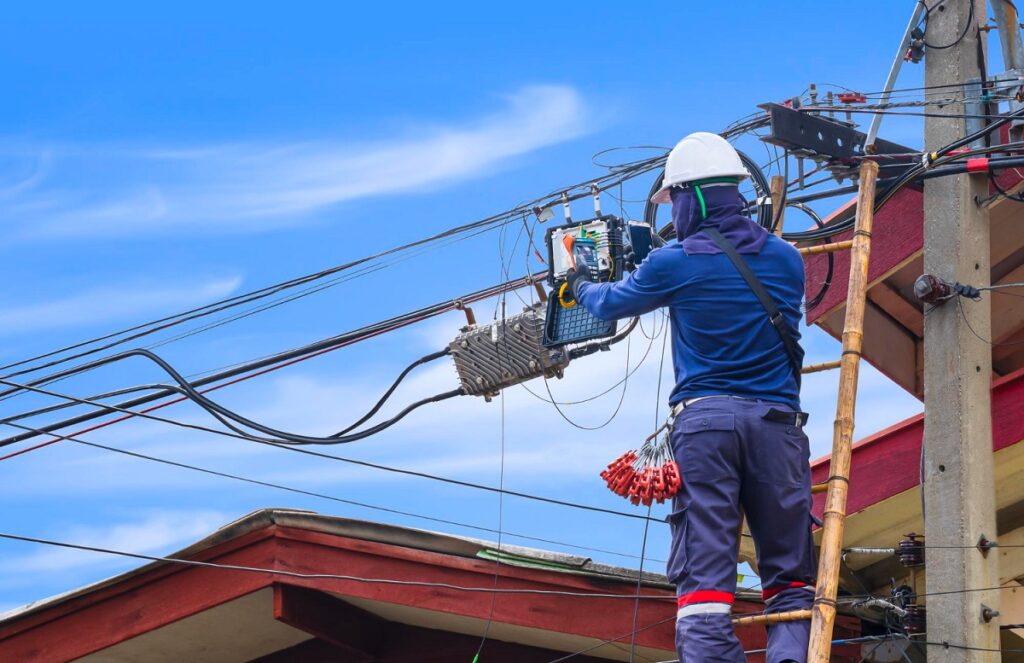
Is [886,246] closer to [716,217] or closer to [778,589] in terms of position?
[716,217]

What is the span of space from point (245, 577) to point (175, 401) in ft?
4.64

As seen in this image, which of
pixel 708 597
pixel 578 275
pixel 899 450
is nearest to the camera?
pixel 708 597

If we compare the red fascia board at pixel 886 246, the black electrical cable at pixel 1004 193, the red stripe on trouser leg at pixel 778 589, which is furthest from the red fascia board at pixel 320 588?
the black electrical cable at pixel 1004 193

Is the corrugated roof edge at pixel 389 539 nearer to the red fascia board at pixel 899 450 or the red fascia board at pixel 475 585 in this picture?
the red fascia board at pixel 475 585

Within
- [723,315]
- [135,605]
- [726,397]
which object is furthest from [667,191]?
[135,605]

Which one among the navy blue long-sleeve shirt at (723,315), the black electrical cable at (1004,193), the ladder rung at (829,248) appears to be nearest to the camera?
the navy blue long-sleeve shirt at (723,315)

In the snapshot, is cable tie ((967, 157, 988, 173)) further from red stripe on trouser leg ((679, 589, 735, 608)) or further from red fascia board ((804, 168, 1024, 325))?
red stripe on trouser leg ((679, 589, 735, 608))

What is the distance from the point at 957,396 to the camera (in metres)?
8.09

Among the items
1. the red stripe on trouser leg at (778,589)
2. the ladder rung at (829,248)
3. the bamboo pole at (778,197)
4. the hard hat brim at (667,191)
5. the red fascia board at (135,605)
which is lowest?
the red stripe on trouser leg at (778,589)

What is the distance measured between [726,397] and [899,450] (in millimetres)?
3151

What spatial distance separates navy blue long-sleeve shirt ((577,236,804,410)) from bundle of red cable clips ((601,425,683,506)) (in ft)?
0.86

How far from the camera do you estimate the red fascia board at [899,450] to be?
8.95 m

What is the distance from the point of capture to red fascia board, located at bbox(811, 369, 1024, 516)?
895 cm

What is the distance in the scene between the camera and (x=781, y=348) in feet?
21.9
